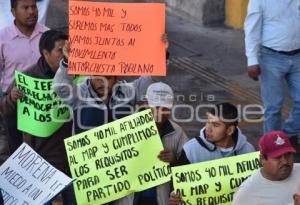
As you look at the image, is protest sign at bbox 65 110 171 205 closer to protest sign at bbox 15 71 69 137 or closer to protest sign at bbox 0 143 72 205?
protest sign at bbox 0 143 72 205

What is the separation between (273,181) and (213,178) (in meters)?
0.59

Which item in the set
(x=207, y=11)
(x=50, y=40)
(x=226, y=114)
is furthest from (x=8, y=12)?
(x=207, y=11)

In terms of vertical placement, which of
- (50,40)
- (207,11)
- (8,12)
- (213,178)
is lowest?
(207,11)

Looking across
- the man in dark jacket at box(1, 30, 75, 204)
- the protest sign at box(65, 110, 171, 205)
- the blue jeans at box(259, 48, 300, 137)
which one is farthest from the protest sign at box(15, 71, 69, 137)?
the blue jeans at box(259, 48, 300, 137)

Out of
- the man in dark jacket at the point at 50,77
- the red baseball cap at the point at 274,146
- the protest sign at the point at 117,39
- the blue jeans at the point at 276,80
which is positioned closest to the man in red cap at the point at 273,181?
the red baseball cap at the point at 274,146

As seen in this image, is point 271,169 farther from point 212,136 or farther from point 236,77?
point 236,77

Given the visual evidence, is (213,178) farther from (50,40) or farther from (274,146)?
(50,40)

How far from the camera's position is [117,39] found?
6375 millimetres

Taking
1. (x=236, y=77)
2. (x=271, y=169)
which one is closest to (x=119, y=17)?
(x=271, y=169)

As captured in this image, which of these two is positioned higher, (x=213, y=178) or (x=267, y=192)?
(x=267, y=192)

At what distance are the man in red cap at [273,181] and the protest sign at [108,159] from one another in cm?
95

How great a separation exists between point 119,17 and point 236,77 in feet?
14.0

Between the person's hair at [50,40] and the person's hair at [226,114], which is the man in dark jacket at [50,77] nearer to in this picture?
the person's hair at [50,40]

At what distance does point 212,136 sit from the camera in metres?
5.66
